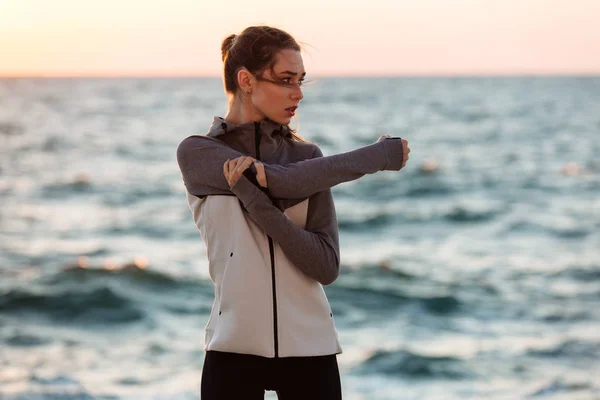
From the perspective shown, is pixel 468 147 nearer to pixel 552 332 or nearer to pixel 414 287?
pixel 414 287

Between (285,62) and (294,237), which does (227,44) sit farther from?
(294,237)

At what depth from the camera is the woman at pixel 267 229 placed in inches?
96.4

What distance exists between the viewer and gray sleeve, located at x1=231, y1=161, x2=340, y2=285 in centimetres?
241

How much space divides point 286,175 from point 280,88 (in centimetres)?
27

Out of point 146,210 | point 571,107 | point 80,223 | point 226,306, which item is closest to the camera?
point 226,306

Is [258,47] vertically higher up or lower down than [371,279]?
lower down

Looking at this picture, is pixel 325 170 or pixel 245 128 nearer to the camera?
pixel 325 170

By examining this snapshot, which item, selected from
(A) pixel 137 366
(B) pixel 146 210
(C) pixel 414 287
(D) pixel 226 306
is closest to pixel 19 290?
(A) pixel 137 366

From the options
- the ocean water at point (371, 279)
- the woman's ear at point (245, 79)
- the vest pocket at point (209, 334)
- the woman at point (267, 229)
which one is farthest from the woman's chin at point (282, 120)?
the vest pocket at point (209, 334)

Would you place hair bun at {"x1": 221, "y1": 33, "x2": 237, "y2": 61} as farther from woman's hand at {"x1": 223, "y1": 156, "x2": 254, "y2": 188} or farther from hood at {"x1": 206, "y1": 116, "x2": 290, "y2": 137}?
woman's hand at {"x1": 223, "y1": 156, "x2": 254, "y2": 188}

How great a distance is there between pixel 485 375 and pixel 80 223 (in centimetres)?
1025

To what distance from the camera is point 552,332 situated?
30.7 ft

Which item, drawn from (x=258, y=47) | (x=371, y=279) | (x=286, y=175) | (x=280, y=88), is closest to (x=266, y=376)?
(x=286, y=175)

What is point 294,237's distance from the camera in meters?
2.41
